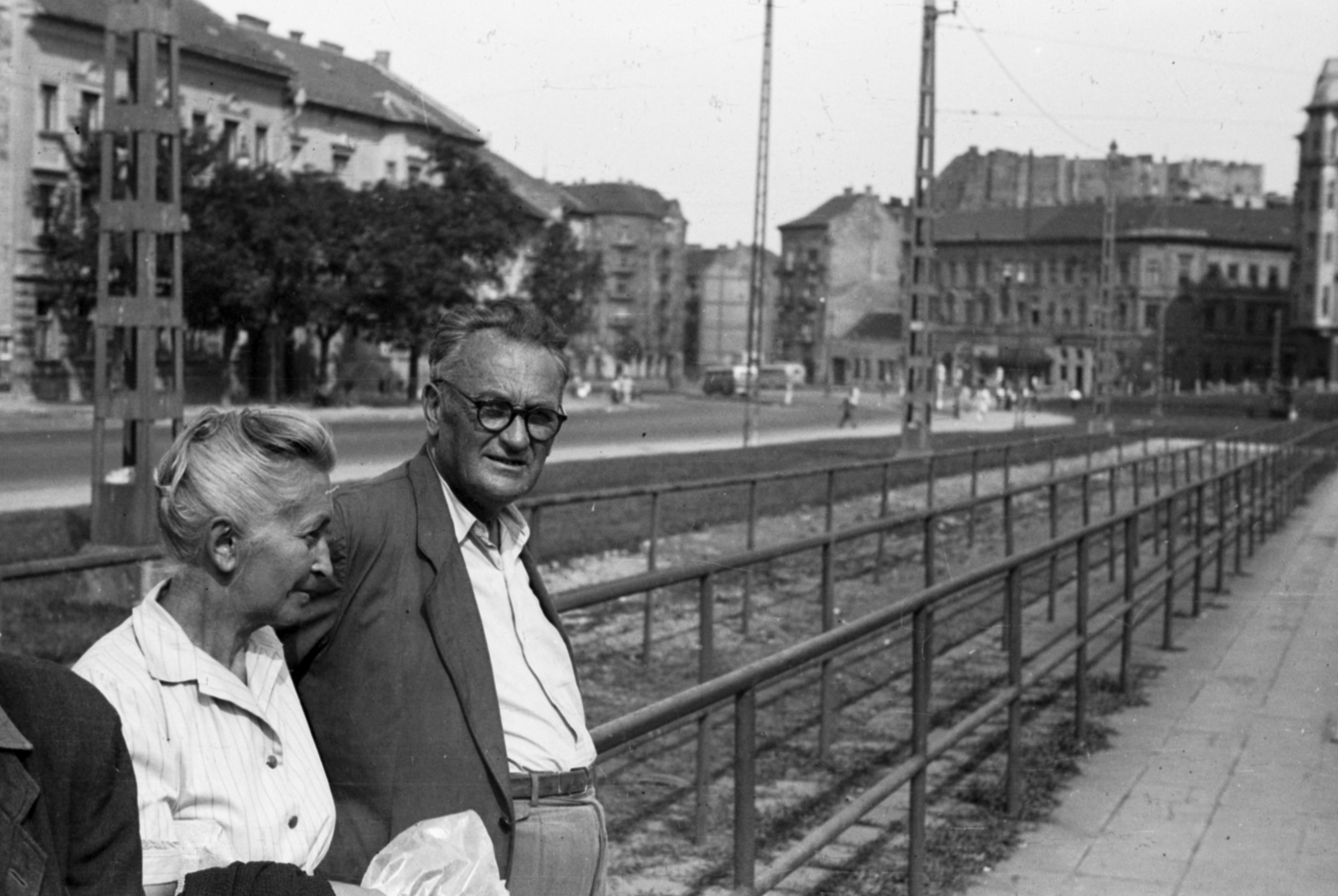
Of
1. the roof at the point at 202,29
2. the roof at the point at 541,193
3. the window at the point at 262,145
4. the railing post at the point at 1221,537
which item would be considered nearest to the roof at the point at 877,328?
the roof at the point at 541,193

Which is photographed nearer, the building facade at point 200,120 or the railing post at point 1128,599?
the railing post at point 1128,599

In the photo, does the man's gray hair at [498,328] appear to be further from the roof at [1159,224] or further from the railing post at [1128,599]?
the roof at [1159,224]

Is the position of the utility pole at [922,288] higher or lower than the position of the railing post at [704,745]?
higher

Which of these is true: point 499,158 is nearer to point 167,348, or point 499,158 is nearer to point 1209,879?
point 167,348

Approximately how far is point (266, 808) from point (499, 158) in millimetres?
26409

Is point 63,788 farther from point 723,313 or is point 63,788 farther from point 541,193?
point 723,313

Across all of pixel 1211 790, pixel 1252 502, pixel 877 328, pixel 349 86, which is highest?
pixel 349 86

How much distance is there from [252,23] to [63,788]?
3253 centimetres

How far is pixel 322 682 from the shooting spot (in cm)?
278

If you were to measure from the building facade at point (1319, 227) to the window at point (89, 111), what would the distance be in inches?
624

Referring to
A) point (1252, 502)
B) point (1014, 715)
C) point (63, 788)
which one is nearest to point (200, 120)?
point (1252, 502)

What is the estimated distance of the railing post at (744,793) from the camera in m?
3.60

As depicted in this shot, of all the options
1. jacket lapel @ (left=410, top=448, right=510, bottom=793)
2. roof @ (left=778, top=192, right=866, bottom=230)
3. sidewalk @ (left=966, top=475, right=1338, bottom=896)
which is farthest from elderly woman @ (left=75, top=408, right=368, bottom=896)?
roof @ (left=778, top=192, right=866, bottom=230)

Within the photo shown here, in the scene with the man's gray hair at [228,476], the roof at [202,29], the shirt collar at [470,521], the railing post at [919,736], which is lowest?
the railing post at [919,736]
